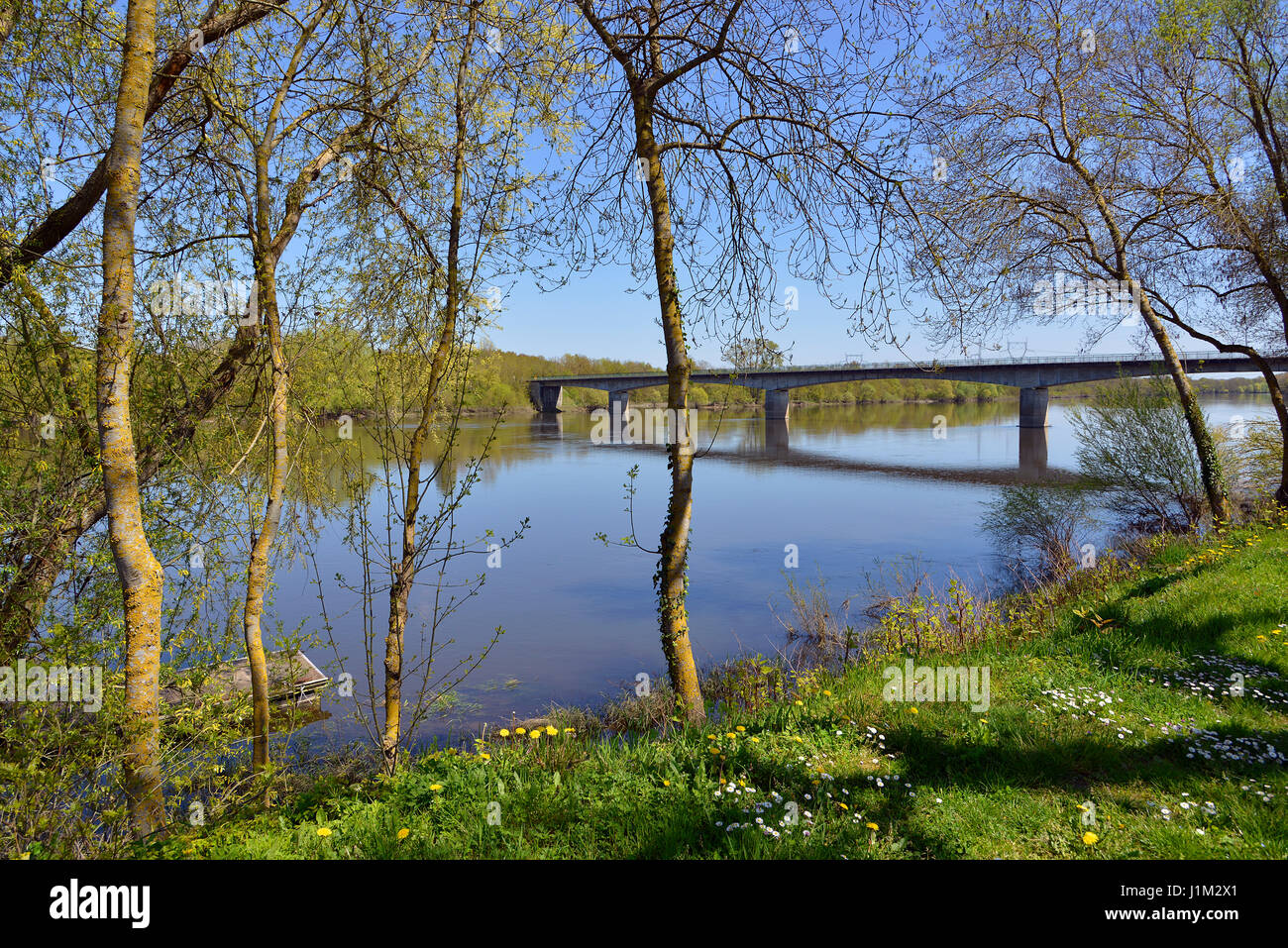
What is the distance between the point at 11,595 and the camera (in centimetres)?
470

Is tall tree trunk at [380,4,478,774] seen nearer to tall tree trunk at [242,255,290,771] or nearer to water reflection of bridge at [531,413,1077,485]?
tall tree trunk at [242,255,290,771]

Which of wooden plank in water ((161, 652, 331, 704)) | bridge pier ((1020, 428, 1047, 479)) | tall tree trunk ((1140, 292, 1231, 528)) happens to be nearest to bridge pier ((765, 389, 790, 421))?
bridge pier ((1020, 428, 1047, 479))

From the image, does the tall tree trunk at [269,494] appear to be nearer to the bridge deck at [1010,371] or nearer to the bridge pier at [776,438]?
the bridge deck at [1010,371]

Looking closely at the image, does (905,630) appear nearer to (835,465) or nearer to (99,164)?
(99,164)

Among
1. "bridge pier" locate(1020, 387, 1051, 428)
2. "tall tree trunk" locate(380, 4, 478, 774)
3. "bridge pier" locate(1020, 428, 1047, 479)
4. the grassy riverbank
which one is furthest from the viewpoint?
"bridge pier" locate(1020, 387, 1051, 428)

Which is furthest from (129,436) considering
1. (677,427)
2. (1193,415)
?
(1193,415)

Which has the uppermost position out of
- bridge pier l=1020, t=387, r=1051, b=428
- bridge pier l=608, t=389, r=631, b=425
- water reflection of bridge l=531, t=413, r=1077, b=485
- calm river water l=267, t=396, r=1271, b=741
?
bridge pier l=608, t=389, r=631, b=425

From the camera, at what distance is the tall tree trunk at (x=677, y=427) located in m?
5.65

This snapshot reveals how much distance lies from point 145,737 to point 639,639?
8.87 meters

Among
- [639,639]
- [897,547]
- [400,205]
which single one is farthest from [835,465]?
[400,205]

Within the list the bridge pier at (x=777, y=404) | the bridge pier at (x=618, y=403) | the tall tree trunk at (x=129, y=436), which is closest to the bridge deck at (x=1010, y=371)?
the bridge pier at (x=777, y=404)

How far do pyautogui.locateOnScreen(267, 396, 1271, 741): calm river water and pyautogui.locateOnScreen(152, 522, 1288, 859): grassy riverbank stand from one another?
2.16 meters

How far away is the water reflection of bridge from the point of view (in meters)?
30.6
